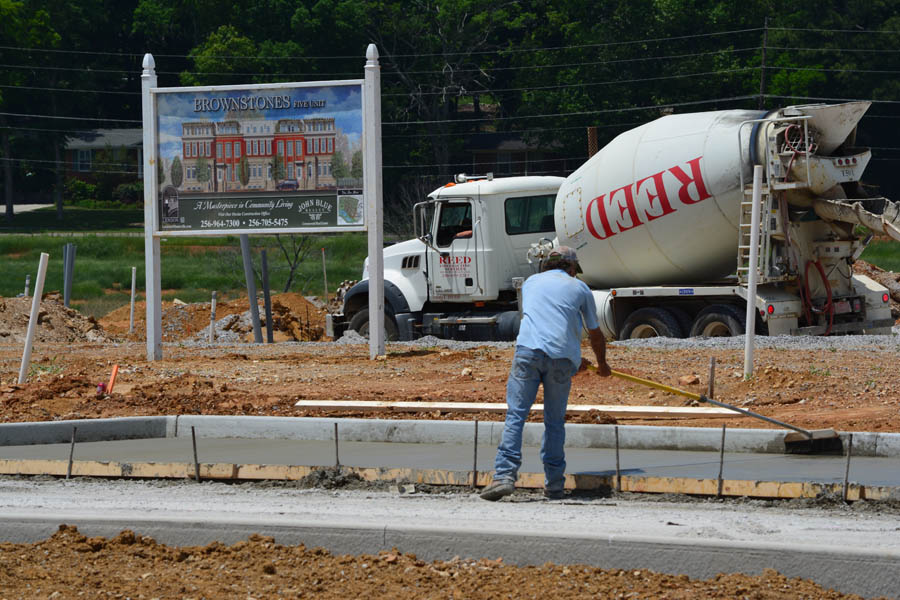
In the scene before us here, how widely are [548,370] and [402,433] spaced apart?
10.2ft

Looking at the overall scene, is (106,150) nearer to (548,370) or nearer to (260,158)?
(260,158)

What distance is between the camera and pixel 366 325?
23.2m

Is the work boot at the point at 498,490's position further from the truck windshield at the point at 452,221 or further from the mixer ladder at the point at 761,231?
the truck windshield at the point at 452,221

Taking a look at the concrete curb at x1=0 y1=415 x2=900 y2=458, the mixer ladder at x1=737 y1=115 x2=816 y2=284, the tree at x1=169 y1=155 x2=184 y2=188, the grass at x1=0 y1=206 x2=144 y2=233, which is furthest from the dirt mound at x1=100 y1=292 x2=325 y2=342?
the grass at x1=0 y1=206 x2=144 y2=233

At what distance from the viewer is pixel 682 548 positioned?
22.0ft

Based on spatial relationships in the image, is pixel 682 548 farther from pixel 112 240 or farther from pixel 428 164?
pixel 428 164

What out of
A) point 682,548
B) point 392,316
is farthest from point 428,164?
point 682,548

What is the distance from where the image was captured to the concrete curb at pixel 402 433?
33.0 feet

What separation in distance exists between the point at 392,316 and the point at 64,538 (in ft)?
50.1

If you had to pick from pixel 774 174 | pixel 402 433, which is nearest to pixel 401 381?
pixel 402 433

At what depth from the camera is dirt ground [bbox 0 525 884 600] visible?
6.41 meters

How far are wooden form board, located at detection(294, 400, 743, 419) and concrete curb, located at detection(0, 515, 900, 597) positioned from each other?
4.47m

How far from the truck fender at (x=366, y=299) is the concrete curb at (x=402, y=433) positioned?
35.1 ft

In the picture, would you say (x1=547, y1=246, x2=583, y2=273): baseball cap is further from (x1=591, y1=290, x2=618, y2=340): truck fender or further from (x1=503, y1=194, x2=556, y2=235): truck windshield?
(x1=503, y1=194, x2=556, y2=235): truck windshield
